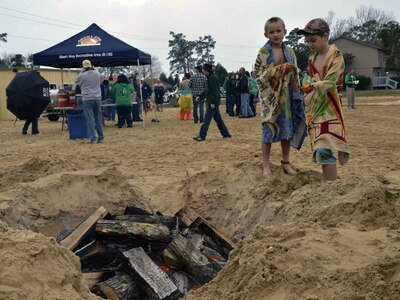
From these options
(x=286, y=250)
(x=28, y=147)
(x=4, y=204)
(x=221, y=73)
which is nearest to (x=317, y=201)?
(x=286, y=250)

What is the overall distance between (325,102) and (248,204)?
1.26 meters

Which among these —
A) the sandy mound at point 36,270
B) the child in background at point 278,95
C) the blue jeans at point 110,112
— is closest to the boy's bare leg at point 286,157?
the child in background at point 278,95

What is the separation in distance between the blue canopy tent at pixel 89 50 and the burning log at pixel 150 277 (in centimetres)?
1107

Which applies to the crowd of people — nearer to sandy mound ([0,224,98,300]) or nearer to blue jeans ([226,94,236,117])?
sandy mound ([0,224,98,300])

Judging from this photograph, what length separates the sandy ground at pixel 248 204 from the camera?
2477 mm

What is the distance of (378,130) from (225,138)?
397 centimetres

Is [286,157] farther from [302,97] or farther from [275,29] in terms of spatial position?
[275,29]

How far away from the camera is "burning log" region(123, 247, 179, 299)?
11.4 ft

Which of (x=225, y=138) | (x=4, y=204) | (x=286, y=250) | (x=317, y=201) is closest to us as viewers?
(x=286, y=250)

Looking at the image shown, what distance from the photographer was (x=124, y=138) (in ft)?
40.0

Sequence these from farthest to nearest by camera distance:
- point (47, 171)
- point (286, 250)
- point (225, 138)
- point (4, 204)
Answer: point (225, 138) < point (47, 171) < point (4, 204) < point (286, 250)

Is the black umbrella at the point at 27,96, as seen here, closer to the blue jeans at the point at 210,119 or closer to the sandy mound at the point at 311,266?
the blue jeans at the point at 210,119

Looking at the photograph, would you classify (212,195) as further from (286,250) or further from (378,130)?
(378,130)

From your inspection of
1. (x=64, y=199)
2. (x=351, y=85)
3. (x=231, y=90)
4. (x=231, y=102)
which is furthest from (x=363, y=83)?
(x=64, y=199)
